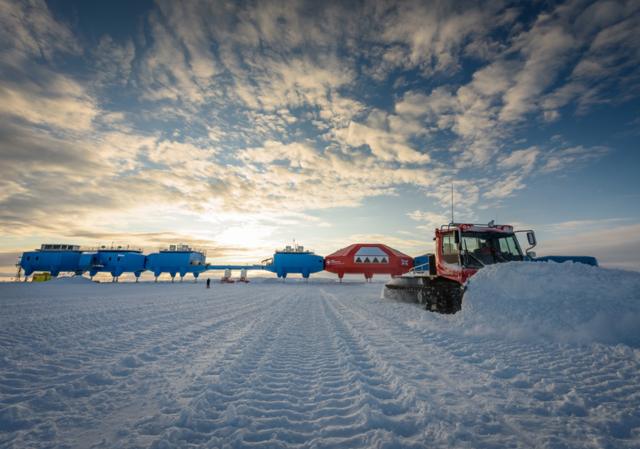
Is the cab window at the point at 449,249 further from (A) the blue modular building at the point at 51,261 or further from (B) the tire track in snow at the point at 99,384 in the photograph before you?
(A) the blue modular building at the point at 51,261

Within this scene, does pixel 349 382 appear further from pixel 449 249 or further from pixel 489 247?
pixel 489 247

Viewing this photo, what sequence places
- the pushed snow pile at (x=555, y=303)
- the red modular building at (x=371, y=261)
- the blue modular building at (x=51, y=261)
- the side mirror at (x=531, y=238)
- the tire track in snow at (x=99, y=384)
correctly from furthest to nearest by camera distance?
the blue modular building at (x=51, y=261) → the red modular building at (x=371, y=261) → the side mirror at (x=531, y=238) → the pushed snow pile at (x=555, y=303) → the tire track in snow at (x=99, y=384)

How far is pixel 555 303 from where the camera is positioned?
6.05 m

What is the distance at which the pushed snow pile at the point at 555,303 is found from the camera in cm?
530

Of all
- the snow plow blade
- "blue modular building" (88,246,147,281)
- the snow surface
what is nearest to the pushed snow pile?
the snow surface

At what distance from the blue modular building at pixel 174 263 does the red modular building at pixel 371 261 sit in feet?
92.2

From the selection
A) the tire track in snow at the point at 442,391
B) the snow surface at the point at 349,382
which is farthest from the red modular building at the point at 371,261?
the tire track in snow at the point at 442,391

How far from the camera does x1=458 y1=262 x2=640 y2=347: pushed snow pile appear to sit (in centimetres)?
530

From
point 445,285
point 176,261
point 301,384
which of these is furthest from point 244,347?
point 176,261

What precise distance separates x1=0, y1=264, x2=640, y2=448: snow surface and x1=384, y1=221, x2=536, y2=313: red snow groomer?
198 centimetres

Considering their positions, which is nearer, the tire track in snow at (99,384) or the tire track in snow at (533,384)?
the tire track in snow at (533,384)

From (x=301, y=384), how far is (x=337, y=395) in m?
0.58

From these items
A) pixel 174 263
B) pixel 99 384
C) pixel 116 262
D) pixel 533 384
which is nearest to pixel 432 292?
pixel 533 384

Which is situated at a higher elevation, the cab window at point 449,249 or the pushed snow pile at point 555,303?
the cab window at point 449,249
